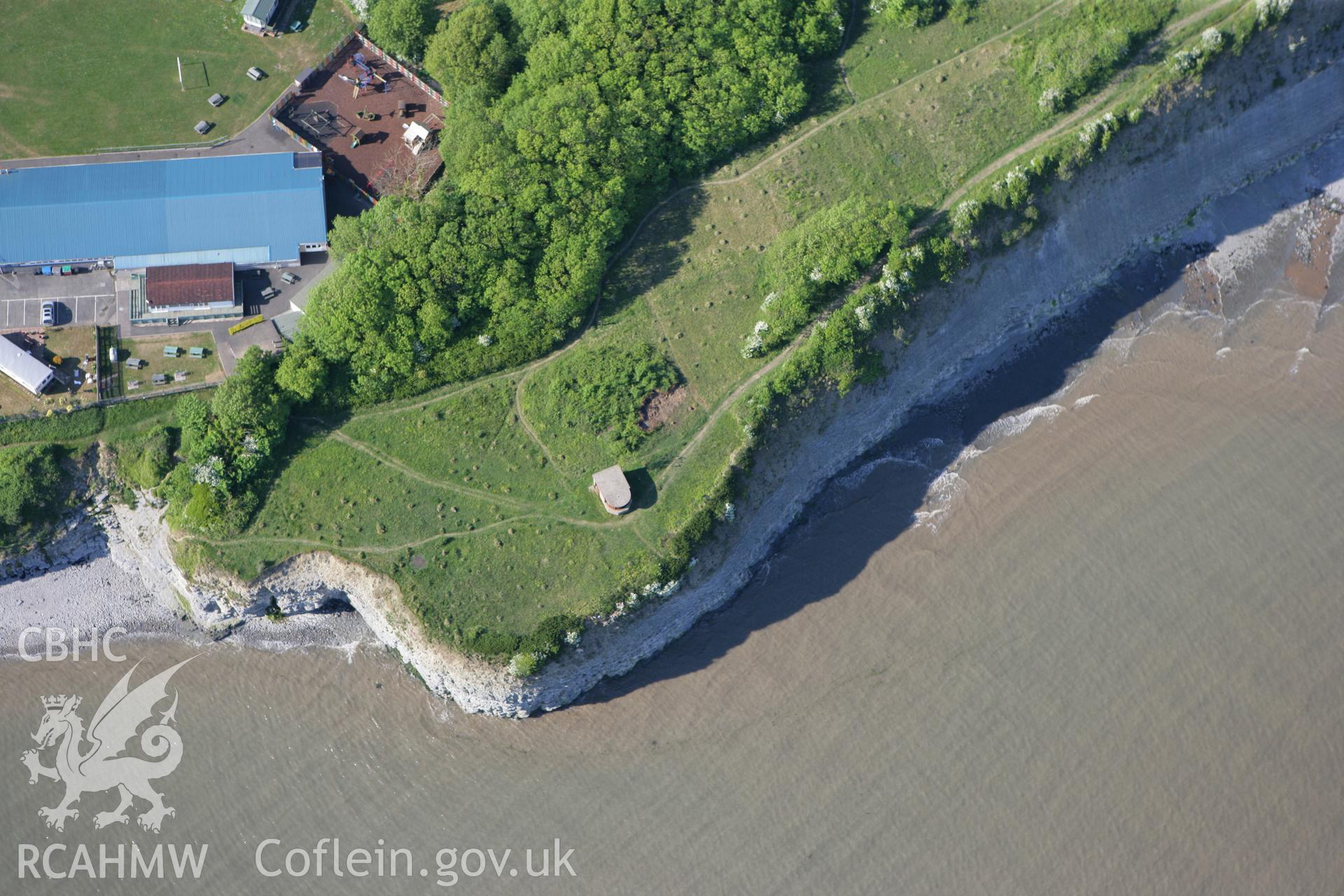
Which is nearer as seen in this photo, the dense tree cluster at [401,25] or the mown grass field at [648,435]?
the mown grass field at [648,435]

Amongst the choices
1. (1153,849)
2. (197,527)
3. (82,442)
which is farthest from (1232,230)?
(82,442)

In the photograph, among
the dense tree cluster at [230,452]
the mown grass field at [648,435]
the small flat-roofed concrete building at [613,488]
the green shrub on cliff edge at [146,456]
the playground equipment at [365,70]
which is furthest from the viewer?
the playground equipment at [365,70]

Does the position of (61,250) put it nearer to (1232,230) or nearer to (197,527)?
(197,527)

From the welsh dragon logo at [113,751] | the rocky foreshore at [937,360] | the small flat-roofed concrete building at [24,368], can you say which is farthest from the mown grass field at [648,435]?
the small flat-roofed concrete building at [24,368]

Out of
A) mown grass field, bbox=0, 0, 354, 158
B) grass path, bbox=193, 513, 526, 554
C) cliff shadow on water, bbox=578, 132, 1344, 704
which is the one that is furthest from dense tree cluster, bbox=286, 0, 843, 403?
cliff shadow on water, bbox=578, 132, 1344, 704

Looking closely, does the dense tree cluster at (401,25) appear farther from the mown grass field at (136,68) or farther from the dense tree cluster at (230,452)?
the dense tree cluster at (230,452)
